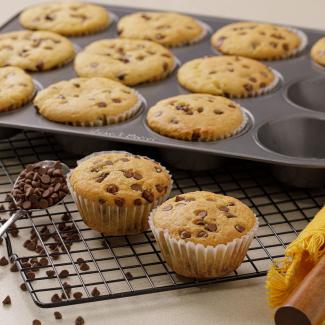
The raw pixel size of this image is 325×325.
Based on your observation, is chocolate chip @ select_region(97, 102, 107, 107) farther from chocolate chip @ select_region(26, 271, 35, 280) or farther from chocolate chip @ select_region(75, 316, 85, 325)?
chocolate chip @ select_region(75, 316, 85, 325)

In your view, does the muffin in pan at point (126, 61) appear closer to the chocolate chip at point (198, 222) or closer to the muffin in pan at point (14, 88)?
the muffin in pan at point (14, 88)

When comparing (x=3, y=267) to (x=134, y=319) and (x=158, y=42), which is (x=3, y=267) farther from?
(x=158, y=42)

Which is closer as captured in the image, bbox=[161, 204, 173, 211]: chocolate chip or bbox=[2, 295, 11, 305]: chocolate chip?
bbox=[2, 295, 11, 305]: chocolate chip

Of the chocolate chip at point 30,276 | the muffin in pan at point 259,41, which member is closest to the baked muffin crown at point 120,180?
the chocolate chip at point 30,276

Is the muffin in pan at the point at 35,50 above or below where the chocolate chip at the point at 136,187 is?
below

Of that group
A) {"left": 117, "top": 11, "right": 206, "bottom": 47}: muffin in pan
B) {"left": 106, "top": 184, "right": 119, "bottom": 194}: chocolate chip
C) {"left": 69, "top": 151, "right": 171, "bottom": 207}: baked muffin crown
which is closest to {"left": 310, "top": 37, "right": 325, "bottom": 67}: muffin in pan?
{"left": 117, "top": 11, "right": 206, "bottom": 47}: muffin in pan

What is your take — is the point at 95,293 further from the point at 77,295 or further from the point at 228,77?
the point at 228,77

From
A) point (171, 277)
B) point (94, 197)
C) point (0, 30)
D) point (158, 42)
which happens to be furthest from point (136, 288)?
point (0, 30)
